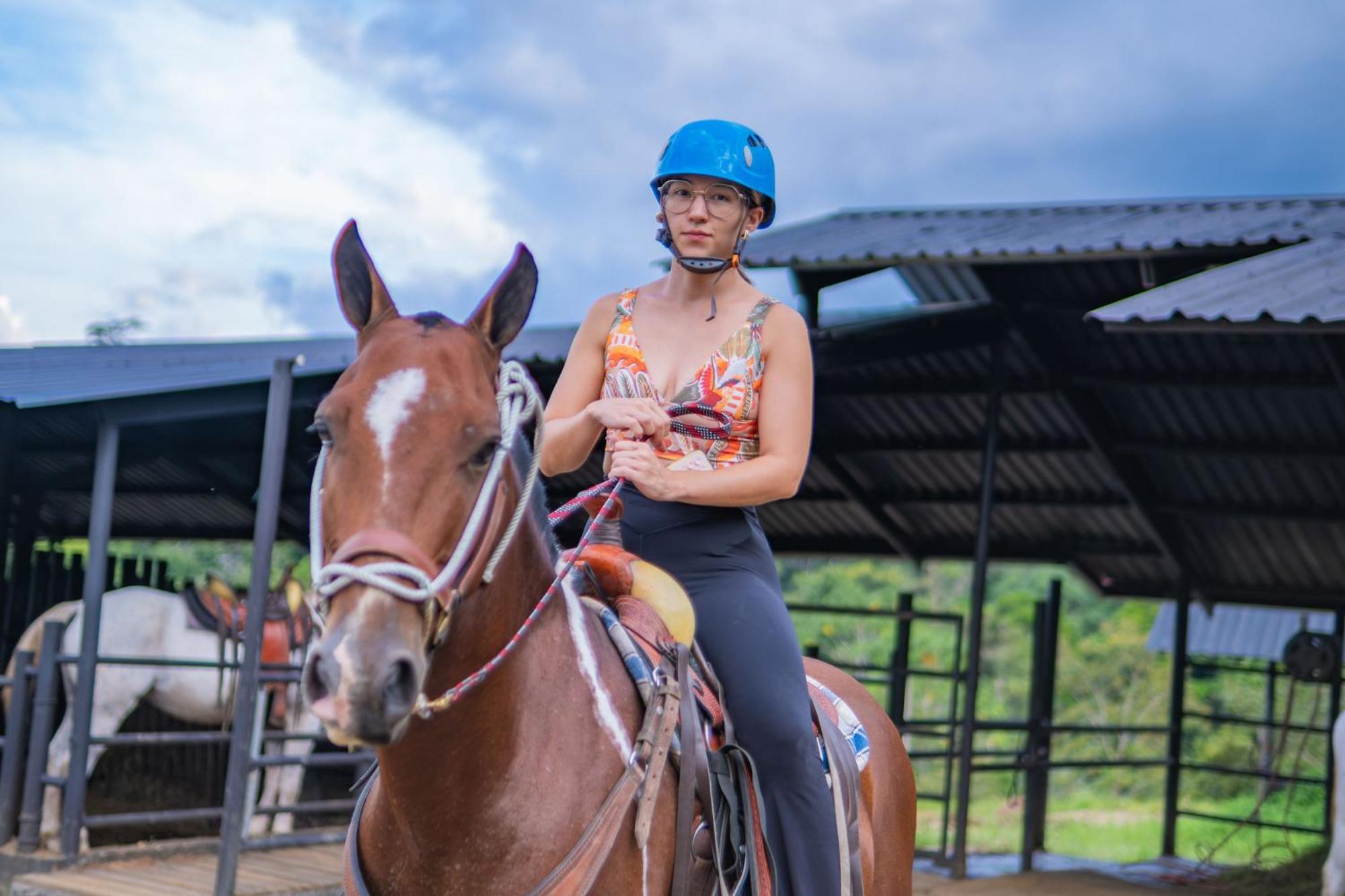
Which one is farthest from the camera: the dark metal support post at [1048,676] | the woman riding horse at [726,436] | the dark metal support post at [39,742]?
the dark metal support post at [1048,676]

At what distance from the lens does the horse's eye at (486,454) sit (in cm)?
190

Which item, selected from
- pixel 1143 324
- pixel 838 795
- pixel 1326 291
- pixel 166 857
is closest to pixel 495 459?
pixel 838 795

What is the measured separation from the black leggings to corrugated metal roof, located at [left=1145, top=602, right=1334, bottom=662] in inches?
853

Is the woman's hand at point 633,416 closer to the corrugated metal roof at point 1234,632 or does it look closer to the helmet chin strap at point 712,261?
the helmet chin strap at point 712,261

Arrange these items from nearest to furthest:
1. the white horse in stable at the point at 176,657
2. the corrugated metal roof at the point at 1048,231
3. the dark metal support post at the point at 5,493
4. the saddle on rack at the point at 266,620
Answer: the corrugated metal roof at the point at 1048,231 < the white horse in stable at the point at 176,657 < the saddle on rack at the point at 266,620 < the dark metal support post at the point at 5,493

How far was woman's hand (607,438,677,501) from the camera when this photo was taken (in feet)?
7.75

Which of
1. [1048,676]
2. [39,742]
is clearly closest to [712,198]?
[39,742]

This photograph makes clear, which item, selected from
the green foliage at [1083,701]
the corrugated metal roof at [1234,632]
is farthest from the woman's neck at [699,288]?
the corrugated metal roof at [1234,632]

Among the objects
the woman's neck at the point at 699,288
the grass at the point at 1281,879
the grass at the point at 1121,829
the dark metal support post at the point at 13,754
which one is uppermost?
the woman's neck at the point at 699,288

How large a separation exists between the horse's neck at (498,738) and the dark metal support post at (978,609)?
7164 mm

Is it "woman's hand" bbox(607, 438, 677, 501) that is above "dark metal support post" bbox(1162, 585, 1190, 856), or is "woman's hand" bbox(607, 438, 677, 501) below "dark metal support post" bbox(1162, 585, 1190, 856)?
above

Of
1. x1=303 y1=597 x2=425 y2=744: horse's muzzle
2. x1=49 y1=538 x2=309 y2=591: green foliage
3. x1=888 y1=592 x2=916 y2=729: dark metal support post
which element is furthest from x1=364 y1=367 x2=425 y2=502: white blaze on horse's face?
x1=49 y1=538 x2=309 y2=591: green foliage

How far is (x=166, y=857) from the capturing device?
315 inches

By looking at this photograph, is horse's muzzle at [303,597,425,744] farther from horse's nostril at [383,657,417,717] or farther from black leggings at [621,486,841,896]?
black leggings at [621,486,841,896]
